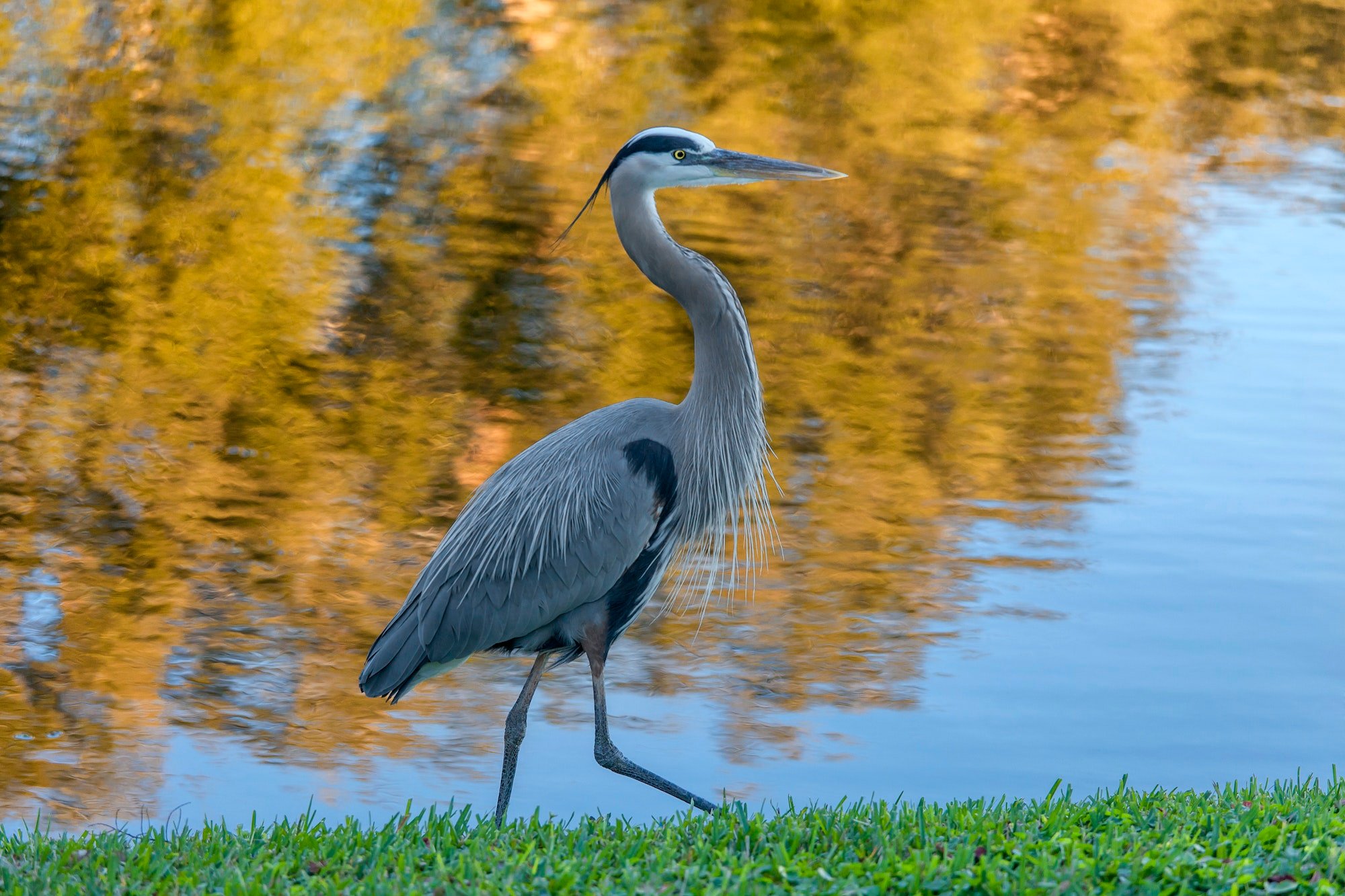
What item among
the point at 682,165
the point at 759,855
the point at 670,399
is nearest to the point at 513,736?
the point at 759,855

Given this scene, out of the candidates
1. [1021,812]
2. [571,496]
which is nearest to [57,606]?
[571,496]

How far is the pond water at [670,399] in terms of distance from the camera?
660 centimetres

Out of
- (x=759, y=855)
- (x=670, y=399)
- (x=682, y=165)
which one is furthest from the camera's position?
(x=670, y=399)

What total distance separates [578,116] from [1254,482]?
11124mm

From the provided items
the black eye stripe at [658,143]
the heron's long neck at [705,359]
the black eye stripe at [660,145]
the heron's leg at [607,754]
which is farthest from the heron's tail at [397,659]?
the black eye stripe at [658,143]

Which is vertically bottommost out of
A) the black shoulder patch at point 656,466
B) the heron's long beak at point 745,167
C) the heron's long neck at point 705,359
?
the black shoulder patch at point 656,466

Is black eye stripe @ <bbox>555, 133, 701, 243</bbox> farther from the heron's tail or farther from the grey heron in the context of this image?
the heron's tail

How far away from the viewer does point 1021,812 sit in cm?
486

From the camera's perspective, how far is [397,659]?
530 centimetres

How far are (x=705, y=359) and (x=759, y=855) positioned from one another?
1746 mm

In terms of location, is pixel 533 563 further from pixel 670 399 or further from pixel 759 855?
pixel 670 399

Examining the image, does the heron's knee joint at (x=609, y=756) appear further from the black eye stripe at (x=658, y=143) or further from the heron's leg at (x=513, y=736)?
the black eye stripe at (x=658, y=143)

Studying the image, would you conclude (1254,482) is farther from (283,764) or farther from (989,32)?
(989,32)

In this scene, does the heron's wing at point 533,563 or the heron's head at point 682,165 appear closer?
the heron's wing at point 533,563
